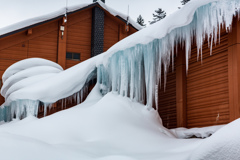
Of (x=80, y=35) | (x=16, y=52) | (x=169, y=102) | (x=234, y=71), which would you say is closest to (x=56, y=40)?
(x=80, y=35)

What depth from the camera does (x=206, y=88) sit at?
7266 mm

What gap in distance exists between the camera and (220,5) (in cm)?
571

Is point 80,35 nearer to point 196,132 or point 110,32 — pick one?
point 110,32

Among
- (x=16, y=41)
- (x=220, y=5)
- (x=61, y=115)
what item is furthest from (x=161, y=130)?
(x=16, y=41)

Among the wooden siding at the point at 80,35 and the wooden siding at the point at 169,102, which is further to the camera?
the wooden siding at the point at 80,35

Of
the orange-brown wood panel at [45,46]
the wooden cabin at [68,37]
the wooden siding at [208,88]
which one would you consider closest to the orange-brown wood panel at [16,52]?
the wooden cabin at [68,37]

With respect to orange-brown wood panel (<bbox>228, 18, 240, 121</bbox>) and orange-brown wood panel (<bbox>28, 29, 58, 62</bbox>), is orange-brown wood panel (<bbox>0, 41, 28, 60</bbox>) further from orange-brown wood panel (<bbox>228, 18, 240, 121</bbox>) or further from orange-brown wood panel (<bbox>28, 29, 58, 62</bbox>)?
orange-brown wood panel (<bbox>228, 18, 240, 121</bbox>)

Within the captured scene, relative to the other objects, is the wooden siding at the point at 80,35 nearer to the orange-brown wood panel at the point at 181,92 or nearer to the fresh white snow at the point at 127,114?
the fresh white snow at the point at 127,114

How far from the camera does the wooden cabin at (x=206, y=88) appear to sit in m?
6.36

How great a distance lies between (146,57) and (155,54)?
220mm

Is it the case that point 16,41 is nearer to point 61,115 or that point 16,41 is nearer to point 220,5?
point 61,115

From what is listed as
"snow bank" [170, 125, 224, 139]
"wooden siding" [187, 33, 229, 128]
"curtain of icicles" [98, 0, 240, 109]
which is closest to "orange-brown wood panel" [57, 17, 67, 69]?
"curtain of icicles" [98, 0, 240, 109]

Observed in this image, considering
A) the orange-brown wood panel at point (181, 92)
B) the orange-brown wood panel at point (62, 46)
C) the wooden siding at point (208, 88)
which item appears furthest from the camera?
the orange-brown wood panel at point (62, 46)

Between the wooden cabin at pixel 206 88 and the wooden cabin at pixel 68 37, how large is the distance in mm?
6662
